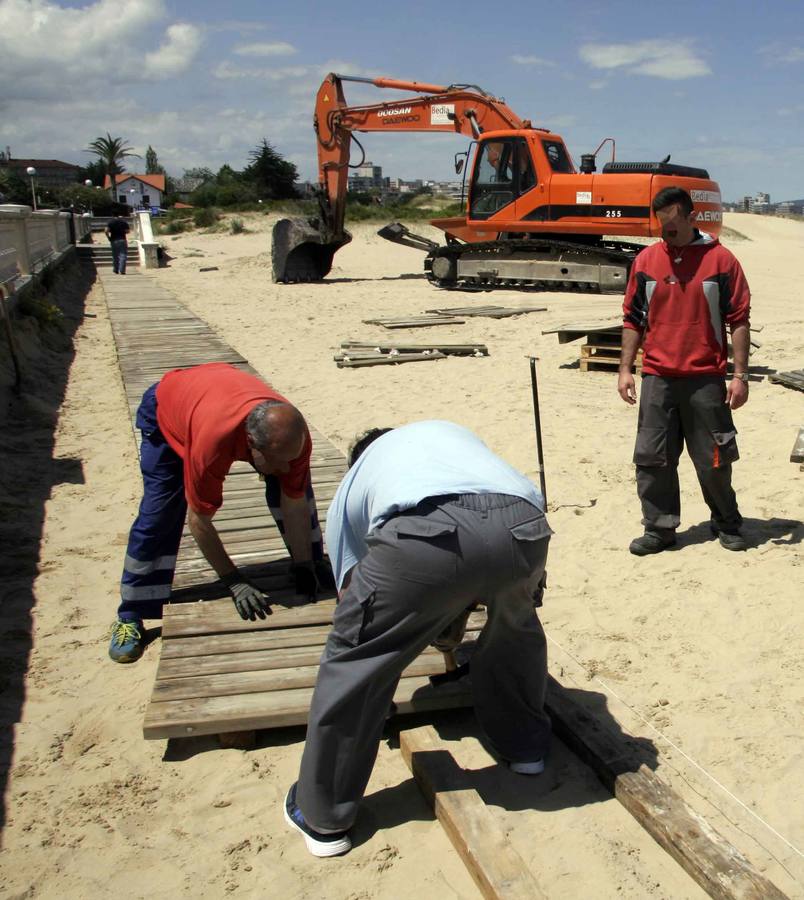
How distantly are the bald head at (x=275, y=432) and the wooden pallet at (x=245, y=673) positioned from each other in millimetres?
833

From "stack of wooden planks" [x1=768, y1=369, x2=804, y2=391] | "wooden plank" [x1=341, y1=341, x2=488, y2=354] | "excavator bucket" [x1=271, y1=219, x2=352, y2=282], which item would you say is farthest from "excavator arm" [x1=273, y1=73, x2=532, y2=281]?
"stack of wooden planks" [x1=768, y1=369, x2=804, y2=391]

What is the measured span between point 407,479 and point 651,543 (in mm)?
2912

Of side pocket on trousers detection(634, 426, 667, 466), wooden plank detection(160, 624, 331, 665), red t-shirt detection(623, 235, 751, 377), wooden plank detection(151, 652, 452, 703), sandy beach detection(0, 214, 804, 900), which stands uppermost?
red t-shirt detection(623, 235, 751, 377)

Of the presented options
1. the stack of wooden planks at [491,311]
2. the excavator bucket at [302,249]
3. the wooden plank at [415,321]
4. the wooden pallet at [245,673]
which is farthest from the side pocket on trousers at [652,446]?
the excavator bucket at [302,249]

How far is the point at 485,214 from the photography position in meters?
16.8

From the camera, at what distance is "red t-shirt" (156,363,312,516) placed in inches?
136

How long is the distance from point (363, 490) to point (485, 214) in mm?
14978

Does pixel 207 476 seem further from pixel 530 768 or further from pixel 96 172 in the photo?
pixel 96 172

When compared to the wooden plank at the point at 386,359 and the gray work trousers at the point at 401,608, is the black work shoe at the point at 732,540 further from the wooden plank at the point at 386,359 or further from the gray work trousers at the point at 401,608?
the wooden plank at the point at 386,359

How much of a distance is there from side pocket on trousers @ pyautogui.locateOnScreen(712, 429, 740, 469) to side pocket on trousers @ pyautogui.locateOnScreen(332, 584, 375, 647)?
289 cm

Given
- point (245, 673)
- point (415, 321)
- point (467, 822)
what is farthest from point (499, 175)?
point (467, 822)

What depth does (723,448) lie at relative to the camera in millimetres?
4789

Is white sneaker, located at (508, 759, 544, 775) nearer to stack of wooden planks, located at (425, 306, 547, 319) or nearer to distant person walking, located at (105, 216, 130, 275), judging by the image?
stack of wooden planks, located at (425, 306, 547, 319)

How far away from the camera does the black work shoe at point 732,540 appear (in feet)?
16.2
